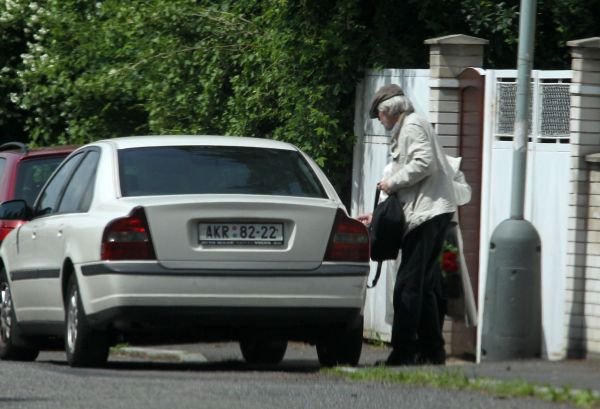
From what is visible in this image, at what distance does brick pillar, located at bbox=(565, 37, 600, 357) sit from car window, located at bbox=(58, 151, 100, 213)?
2981mm

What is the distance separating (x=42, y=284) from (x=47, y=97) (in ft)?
28.7

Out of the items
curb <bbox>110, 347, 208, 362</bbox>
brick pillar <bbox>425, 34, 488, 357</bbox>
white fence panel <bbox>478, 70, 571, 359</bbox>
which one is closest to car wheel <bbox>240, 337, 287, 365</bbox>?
curb <bbox>110, 347, 208, 362</bbox>

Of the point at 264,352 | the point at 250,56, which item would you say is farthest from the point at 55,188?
the point at 250,56

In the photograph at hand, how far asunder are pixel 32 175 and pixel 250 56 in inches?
92.0

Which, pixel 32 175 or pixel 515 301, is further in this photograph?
pixel 32 175

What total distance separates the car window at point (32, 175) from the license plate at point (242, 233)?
4.23m

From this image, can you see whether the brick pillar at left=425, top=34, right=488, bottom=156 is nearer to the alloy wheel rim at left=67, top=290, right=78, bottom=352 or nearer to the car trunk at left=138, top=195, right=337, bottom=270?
the car trunk at left=138, top=195, right=337, bottom=270

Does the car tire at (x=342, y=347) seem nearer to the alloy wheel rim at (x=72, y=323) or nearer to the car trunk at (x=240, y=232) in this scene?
the car trunk at (x=240, y=232)

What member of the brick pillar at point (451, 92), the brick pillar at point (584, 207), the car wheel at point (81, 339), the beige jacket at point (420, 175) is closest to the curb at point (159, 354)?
the brick pillar at point (451, 92)

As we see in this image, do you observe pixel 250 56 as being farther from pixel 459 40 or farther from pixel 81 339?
pixel 81 339

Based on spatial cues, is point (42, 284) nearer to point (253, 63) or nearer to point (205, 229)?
point (205, 229)

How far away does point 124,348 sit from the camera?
13.4m

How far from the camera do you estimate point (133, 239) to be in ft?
32.3

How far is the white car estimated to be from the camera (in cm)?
986
